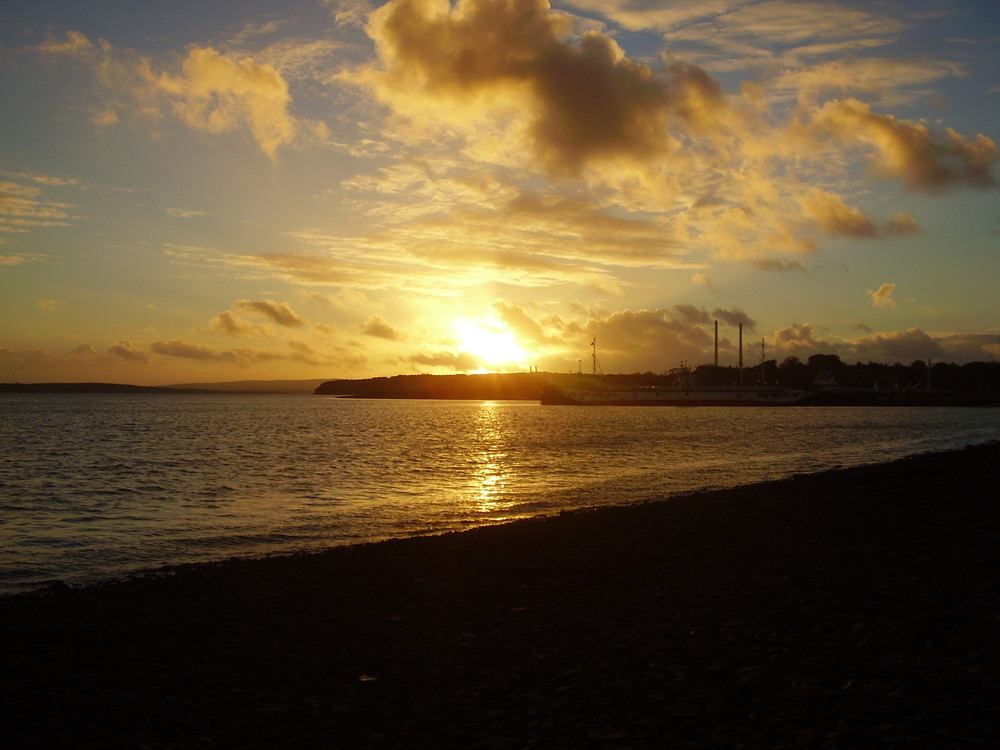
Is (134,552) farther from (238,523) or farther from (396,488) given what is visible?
(396,488)

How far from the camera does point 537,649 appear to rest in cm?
1070

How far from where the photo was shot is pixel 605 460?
55.0 meters

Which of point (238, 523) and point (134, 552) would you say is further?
point (238, 523)

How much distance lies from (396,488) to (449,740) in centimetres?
3163

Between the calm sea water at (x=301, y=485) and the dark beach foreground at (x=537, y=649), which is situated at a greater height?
the dark beach foreground at (x=537, y=649)

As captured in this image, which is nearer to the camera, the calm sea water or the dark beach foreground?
the dark beach foreground

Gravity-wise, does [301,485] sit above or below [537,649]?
below

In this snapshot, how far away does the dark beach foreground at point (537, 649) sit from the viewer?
8000mm

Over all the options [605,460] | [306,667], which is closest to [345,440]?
[605,460]

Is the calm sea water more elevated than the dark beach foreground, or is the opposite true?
the dark beach foreground

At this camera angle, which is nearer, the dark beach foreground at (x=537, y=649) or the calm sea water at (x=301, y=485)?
the dark beach foreground at (x=537, y=649)

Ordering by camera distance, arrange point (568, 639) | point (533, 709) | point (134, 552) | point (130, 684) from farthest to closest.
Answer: point (134, 552), point (568, 639), point (130, 684), point (533, 709)

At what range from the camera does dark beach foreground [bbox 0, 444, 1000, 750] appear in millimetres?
8000

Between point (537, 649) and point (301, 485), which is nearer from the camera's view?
point (537, 649)
